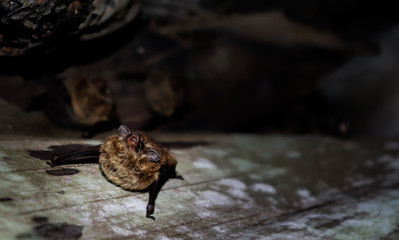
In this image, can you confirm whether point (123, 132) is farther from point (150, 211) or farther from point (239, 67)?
point (239, 67)

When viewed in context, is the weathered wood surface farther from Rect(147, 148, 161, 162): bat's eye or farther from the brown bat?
Rect(147, 148, 161, 162): bat's eye

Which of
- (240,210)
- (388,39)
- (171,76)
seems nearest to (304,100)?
(388,39)

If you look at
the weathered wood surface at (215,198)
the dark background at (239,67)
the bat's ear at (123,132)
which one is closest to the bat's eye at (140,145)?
the bat's ear at (123,132)

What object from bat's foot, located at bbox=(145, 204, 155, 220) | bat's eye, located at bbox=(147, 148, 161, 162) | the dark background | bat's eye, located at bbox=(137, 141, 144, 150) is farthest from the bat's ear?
the dark background

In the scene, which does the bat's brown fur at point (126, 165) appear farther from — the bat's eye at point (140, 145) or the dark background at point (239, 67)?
the dark background at point (239, 67)

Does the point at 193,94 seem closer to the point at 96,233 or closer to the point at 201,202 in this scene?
the point at 201,202
